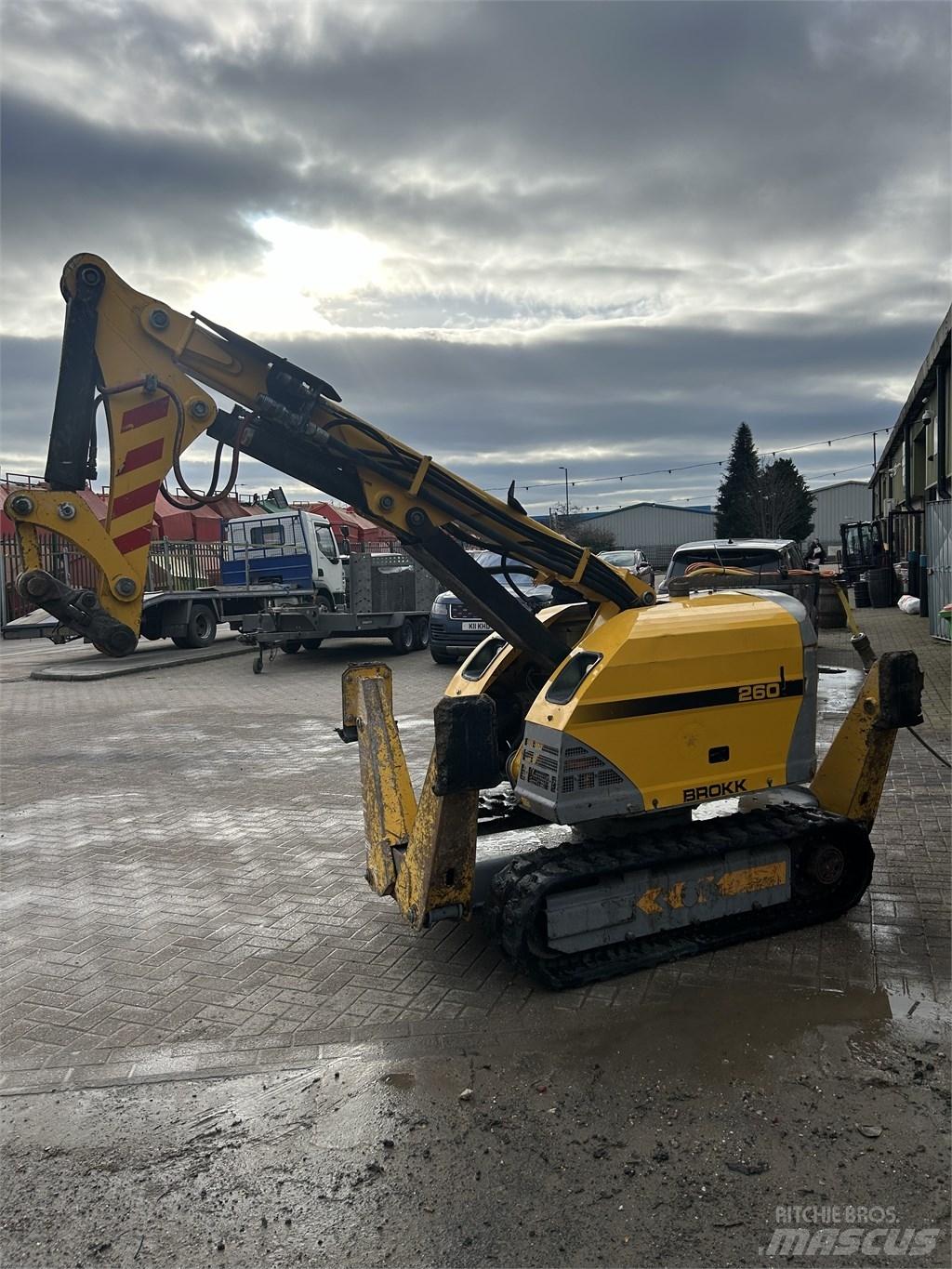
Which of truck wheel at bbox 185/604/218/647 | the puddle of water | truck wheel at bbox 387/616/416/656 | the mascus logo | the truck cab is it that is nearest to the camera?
the puddle of water

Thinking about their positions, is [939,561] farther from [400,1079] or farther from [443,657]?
[400,1079]

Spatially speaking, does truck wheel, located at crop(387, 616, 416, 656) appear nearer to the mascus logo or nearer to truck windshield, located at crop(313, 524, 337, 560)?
truck windshield, located at crop(313, 524, 337, 560)

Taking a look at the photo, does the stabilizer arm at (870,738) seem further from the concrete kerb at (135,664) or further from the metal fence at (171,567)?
the metal fence at (171,567)

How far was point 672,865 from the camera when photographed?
4.39 metres

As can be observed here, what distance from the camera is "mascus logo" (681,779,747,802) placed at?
446 cm

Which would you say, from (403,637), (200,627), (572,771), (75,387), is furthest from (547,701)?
(200,627)

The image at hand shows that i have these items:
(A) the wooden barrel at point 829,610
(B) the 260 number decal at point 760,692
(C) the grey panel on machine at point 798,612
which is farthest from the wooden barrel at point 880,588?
(B) the 260 number decal at point 760,692

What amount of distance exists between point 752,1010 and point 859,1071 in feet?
1.70

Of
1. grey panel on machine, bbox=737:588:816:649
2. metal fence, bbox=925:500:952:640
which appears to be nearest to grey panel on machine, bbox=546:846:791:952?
grey panel on machine, bbox=737:588:816:649

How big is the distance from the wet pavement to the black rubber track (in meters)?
0.11

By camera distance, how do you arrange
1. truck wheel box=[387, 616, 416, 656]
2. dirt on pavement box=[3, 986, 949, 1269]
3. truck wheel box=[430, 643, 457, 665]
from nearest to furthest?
1. dirt on pavement box=[3, 986, 949, 1269]
2. truck wheel box=[430, 643, 457, 665]
3. truck wheel box=[387, 616, 416, 656]

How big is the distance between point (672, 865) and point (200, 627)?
53.7 ft

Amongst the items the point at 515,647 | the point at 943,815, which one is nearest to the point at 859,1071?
the point at 515,647

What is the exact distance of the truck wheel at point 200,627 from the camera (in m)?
19.0
